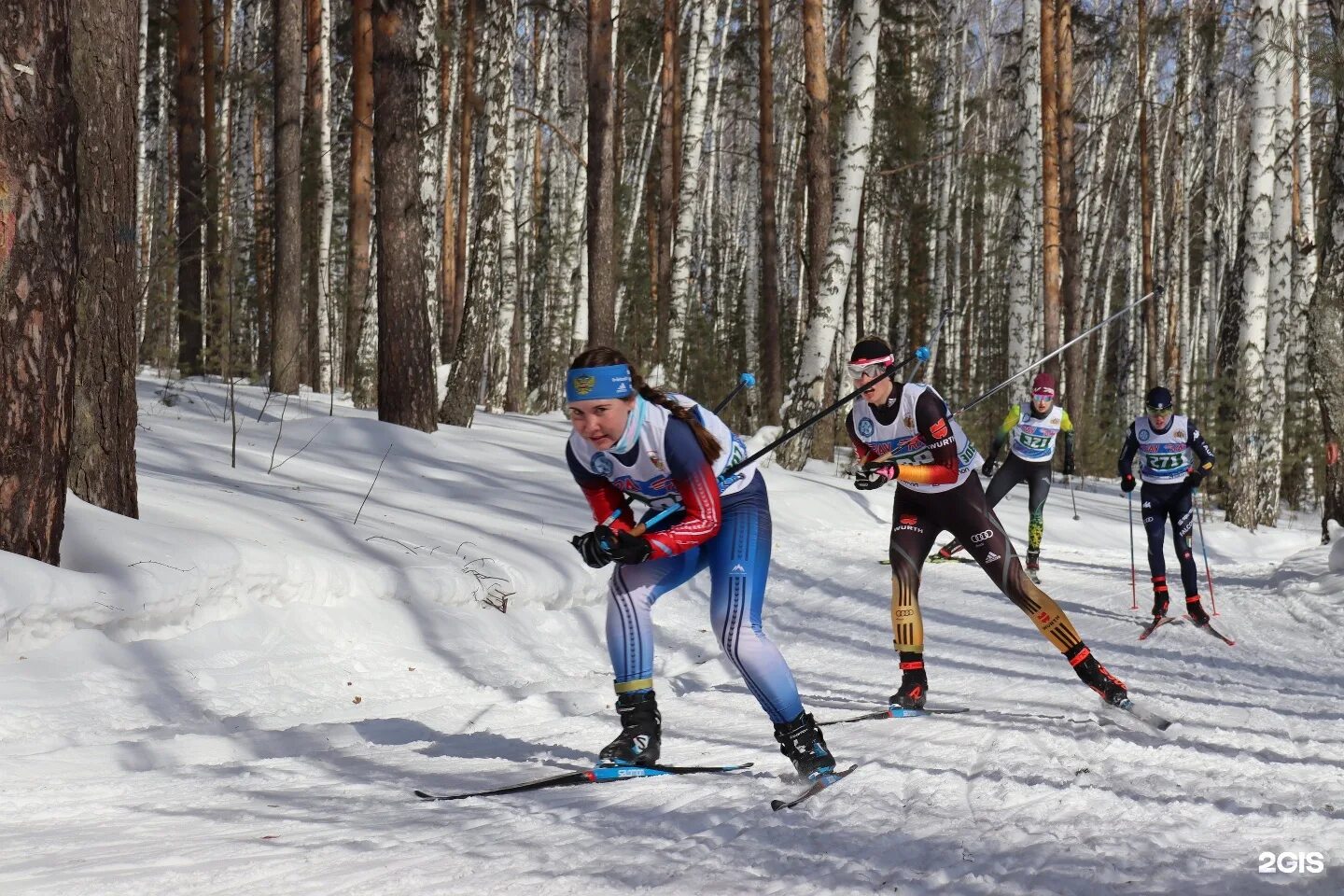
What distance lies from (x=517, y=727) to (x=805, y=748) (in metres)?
1.80

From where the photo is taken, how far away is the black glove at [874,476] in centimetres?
603

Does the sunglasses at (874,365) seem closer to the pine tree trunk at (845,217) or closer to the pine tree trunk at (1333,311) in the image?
the pine tree trunk at (1333,311)

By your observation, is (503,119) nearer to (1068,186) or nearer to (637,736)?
(637,736)

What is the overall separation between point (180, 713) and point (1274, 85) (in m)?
14.7

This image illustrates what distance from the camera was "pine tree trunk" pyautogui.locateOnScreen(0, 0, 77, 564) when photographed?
16.7 feet

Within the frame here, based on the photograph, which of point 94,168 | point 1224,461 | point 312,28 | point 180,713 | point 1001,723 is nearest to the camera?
point 180,713

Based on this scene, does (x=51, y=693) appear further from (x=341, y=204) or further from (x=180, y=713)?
(x=341, y=204)

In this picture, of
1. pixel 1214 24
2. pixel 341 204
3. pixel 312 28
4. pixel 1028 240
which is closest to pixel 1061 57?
pixel 1214 24

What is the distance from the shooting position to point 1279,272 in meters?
15.3

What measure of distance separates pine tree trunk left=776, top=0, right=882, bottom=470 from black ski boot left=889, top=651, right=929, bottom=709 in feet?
28.8

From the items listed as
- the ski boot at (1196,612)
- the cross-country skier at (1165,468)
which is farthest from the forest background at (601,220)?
the ski boot at (1196,612)

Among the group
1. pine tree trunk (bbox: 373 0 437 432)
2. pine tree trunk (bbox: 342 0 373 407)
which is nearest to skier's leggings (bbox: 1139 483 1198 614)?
pine tree trunk (bbox: 373 0 437 432)

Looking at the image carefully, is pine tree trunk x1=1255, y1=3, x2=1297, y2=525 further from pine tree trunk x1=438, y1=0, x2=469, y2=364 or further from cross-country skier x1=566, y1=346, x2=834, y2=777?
pine tree trunk x1=438, y1=0, x2=469, y2=364

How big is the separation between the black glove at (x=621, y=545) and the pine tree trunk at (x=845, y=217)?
10.9 metres
